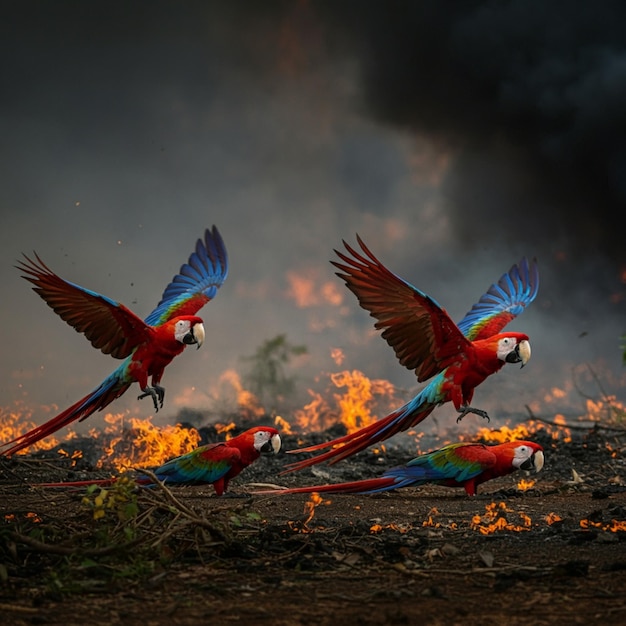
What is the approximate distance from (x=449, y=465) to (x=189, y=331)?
7.32 feet

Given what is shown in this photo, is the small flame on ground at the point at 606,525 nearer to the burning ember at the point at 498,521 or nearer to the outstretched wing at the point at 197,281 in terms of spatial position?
the burning ember at the point at 498,521

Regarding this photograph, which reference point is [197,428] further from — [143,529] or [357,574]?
[357,574]

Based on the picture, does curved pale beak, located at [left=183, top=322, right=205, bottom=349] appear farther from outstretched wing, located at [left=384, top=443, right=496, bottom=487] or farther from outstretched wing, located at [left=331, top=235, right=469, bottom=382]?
outstretched wing, located at [left=384, top=443, right=496, bottom=487]

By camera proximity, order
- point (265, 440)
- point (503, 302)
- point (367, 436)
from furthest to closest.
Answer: point (503, 302), point (265, 440), point (367, 436)

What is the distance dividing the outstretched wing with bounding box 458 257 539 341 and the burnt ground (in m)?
1.53

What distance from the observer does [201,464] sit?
5.76 meters

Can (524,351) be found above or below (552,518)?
above

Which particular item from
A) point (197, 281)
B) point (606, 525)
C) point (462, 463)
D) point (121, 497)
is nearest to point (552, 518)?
point (606, 525)

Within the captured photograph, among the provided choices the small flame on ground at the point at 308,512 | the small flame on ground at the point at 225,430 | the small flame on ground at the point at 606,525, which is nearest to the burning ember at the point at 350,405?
the small flame on ground at the point at 225,430

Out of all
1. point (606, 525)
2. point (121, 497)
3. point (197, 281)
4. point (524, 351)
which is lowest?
point (606, 525)

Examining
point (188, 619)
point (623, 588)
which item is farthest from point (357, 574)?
point (623, 588)

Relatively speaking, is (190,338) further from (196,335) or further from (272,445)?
(272,445)

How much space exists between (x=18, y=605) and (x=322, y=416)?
862 centimetres

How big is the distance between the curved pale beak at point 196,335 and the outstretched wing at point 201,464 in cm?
87
